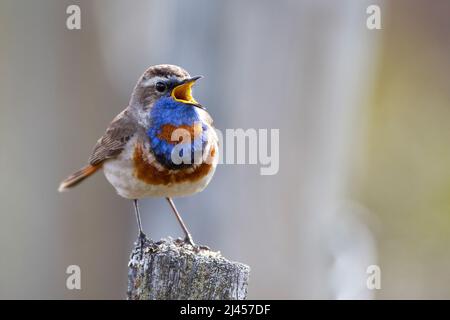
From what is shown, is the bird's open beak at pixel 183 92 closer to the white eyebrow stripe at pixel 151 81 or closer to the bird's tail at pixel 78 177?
the white eyebrow stripe at pixel 151 81

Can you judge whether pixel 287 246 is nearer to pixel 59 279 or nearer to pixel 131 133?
pixel 59 279

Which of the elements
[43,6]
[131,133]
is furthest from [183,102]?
[43,6]

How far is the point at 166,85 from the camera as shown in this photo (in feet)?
19.8

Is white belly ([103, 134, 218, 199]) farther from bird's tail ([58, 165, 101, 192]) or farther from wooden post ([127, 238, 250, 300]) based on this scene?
wooden post ([127, 238, 250, 300])

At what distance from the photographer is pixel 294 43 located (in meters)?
9.03

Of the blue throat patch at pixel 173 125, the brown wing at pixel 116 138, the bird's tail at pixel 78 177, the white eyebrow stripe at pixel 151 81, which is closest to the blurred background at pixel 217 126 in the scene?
the bird's tail at pixel 78 177

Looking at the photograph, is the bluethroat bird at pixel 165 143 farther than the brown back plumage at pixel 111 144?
No

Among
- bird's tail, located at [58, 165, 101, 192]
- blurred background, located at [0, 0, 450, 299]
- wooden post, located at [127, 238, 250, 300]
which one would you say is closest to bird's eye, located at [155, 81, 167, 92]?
bird's tail, located at [58, 165, 101, 192]

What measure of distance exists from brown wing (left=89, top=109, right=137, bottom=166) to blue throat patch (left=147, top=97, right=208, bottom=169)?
0.76ft

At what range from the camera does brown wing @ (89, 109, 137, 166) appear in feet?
20.4

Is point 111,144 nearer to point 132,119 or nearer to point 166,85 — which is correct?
point 132,119

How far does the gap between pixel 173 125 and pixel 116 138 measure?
1.85ft

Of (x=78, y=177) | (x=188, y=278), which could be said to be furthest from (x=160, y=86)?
(x=188, y=278)

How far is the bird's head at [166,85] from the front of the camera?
599cm
